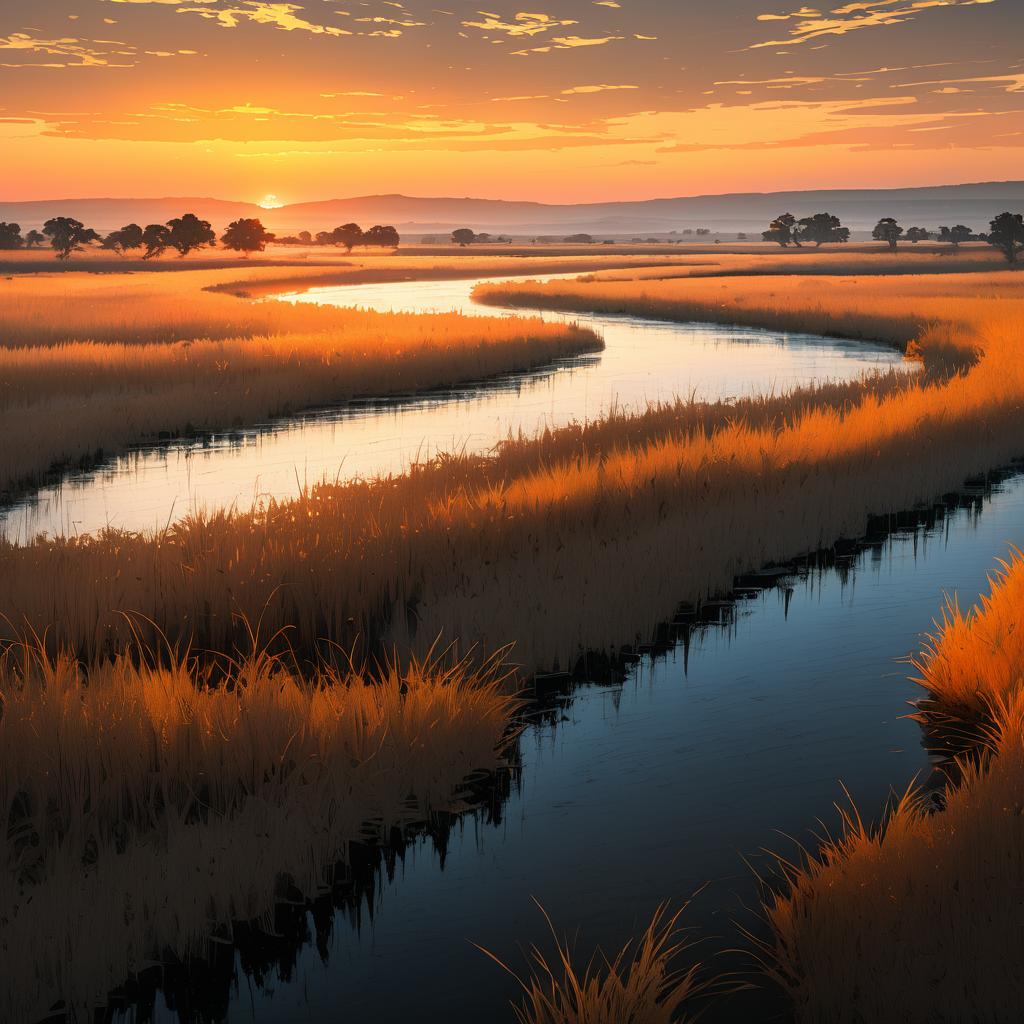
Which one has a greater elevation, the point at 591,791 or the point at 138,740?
the point at 138,740

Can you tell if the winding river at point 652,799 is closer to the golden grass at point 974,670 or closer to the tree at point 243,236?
the golden grass at point 974,670

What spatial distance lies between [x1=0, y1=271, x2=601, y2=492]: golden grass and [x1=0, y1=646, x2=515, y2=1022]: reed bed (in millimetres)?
12616

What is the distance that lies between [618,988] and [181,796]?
3.07 meters

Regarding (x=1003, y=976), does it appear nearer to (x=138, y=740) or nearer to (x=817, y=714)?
(x=817, y=714)

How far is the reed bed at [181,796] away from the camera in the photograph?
5.47m

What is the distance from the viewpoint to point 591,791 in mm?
7637

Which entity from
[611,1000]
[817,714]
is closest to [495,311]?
[817,714]

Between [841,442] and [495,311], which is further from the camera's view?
[495,311]

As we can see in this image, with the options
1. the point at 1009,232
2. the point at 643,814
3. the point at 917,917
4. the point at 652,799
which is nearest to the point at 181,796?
the point at 643,814

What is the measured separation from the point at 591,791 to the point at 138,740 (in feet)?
9.39

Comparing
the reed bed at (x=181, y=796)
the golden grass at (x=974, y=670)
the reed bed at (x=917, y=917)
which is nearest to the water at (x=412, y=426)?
the reed bed at (x=181, y=796)

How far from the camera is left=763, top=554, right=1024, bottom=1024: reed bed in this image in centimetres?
479

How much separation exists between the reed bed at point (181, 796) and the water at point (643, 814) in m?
0.35

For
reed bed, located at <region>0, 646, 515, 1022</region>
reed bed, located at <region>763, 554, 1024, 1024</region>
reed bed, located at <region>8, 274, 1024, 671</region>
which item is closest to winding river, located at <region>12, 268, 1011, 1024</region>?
reed bed, located at <region>0, 646, 515, 1022</region>
